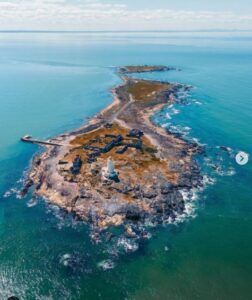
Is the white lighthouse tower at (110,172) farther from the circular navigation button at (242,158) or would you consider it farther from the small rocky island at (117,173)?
the circular navigation button at (242,158)

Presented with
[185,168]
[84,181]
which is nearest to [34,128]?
[84,181]

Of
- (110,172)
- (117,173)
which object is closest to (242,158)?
(117,173)

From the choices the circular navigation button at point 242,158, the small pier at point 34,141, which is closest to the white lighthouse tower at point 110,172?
the small pier at point 34,141

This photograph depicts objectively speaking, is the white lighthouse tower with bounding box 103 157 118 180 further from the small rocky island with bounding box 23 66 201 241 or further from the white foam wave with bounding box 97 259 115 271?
the white foam wave with bounding box 97 259 115 271

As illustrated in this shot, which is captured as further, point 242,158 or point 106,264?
point 242,158

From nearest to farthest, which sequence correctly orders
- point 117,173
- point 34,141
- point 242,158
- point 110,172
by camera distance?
1. point 110,172
2. point 117,173
3. point 242,158
4. point 34,141

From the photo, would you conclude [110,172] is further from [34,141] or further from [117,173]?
[34,141]

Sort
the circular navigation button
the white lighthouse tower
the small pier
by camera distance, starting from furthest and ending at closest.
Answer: the small pier, the circular navigation button, the white lighthouse tower

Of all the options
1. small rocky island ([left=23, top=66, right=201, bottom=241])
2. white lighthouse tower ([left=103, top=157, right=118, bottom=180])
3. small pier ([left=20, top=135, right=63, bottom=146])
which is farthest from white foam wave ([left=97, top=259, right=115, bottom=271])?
small pier ([left=20, top=135, right=63, bottom=146])

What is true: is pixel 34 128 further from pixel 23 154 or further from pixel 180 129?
pixel 180 129
